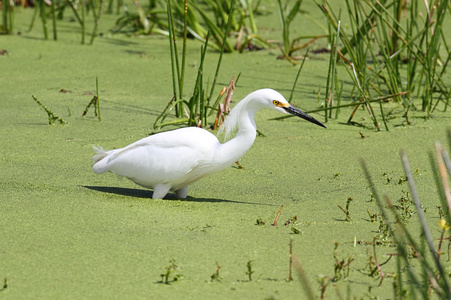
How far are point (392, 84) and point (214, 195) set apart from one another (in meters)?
1.78

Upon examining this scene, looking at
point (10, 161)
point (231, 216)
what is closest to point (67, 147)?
point (10, 161)

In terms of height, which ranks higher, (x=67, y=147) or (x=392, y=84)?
(x=392, y=84)

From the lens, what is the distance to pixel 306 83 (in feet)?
16.2

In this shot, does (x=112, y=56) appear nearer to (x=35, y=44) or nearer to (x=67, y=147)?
(x=35, y=44)

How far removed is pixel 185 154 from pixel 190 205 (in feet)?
0.70

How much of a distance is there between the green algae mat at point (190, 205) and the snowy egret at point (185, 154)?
0.36ft

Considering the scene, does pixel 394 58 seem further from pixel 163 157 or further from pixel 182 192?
pixel 163 157

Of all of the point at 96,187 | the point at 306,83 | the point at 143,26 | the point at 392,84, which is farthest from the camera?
the point at 143,26

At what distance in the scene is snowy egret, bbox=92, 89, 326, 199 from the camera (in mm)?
2662

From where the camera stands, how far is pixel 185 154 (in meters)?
2.65

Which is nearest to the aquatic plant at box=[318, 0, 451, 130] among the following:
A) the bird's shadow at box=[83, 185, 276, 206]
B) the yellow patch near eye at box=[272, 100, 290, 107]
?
the yellow patch near eye at box=[272, 100, 290, 107]

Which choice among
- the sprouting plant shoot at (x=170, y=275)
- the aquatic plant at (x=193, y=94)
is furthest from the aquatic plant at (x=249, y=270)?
the aquatic plant at (x=193, y=94)

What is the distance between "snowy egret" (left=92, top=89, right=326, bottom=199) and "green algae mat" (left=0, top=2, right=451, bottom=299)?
109mm

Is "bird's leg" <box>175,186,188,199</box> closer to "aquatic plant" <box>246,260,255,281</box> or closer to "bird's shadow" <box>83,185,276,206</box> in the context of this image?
"bird's shadow" <box>83,185,276,206</box>
